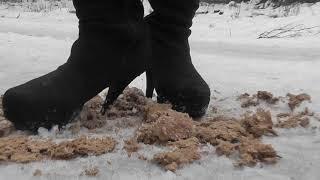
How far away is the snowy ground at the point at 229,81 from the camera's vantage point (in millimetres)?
889

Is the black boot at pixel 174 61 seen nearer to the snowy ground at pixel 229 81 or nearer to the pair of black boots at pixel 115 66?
the pair of black boots at pixel 115 66

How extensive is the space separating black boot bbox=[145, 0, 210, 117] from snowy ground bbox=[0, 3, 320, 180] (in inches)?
4.8

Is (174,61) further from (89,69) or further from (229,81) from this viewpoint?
(229,81)

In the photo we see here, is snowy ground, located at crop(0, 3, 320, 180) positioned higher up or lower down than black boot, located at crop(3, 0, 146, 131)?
lower down

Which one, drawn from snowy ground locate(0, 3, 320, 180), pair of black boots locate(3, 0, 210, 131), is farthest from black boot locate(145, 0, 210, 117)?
snowy ground locate(0, 3, 320, 180)

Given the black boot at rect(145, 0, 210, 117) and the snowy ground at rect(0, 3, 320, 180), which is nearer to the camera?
the snowy ground at rect(0, 3, 320, 180)

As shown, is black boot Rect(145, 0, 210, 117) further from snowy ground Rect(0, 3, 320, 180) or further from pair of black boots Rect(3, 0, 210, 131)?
snowy ground Rect(0, 3, 320, 180)

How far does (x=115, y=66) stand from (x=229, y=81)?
0.63 m

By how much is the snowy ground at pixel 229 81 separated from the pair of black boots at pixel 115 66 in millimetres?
81

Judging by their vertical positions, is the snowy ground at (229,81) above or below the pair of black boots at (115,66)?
below

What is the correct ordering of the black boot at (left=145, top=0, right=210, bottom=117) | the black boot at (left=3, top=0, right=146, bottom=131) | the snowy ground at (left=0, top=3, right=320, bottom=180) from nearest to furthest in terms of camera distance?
the snowy ground at (left=0, top=3, right=320, bottom=180), the black boot at (left=3, top=0, right=146, bottom=131), the black boot at (left=145, top=0, right=210, bottom=117)

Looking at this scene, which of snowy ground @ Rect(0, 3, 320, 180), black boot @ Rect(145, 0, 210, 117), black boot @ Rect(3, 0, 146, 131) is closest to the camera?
snowy ground @ Rect(0, 3, 320, 180)

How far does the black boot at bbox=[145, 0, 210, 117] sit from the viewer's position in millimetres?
1267

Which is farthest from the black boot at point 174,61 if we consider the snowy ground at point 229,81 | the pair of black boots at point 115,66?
the snowy ground at point 229,81
